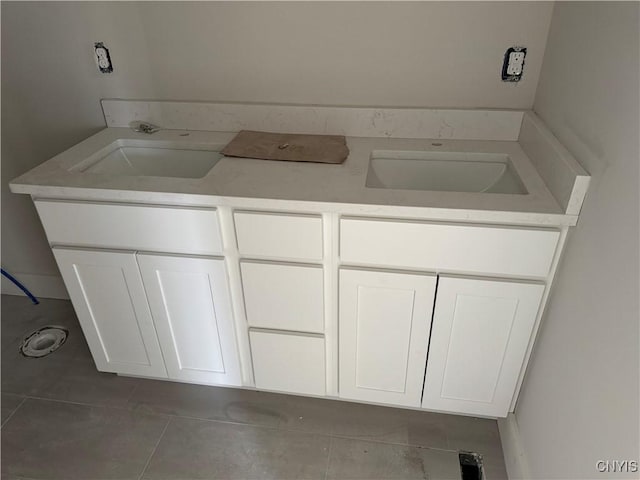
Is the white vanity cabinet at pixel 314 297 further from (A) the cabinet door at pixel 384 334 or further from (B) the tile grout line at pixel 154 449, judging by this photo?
(B) the tile grout line at pixel 154 449

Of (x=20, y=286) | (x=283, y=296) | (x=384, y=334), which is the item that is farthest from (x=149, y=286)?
(x=20, y=286)

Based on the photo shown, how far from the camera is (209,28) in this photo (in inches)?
60.7

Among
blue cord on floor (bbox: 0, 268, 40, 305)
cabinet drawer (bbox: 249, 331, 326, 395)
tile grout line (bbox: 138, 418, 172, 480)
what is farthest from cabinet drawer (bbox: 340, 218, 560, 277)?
blue cord on floor (bbox: 0, 268, 40, 305)

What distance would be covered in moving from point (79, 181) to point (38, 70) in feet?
2.29

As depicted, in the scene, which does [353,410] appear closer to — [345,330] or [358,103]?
[345,330]

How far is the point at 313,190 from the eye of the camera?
1235 millimetres

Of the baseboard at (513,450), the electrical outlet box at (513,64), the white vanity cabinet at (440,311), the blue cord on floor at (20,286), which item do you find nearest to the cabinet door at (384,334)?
the white vanity cabinet at (440,311)

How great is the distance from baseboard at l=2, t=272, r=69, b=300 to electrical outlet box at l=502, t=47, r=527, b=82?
7.14ft

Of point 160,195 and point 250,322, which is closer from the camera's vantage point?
point 160,195

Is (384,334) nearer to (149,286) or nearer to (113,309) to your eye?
(149,286)

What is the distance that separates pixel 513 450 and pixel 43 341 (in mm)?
1976

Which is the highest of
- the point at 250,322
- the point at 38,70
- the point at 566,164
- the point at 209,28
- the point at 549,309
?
the point at 209,28

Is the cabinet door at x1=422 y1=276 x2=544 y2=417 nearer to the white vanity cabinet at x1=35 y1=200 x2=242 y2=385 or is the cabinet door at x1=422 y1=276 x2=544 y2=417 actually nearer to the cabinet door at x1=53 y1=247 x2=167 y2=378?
the white vanity cabinet at x1=35 y1=200 x2=242 y2=385

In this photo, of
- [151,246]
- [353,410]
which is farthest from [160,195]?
[353,410]
